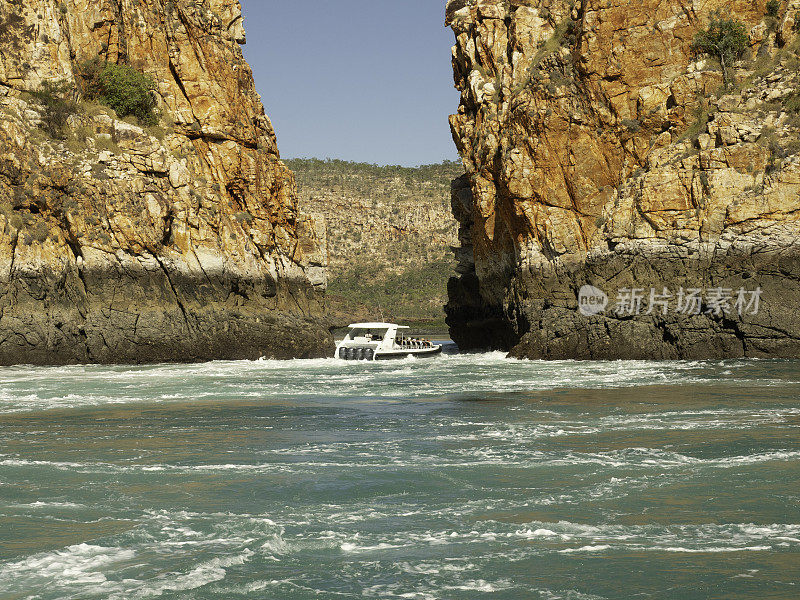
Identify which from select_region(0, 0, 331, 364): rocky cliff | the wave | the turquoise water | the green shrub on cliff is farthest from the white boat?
the turquoise water

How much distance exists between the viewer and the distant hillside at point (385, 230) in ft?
414

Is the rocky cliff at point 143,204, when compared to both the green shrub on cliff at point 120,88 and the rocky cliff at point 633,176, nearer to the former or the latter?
the green shrub on cliff at point 120,88

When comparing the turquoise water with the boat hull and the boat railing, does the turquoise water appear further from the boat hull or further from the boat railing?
the boat railing

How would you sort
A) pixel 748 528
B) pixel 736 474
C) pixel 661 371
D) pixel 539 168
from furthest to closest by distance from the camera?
pixel 539 168 < pixel 661 371 < pixel 736 474 < pixel 748 528

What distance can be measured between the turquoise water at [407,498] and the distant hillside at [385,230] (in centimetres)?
9802

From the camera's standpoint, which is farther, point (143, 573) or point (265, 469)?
point (265, 469)

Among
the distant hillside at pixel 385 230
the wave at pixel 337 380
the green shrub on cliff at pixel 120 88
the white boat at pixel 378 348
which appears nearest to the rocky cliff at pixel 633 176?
the wave at pixel 337 380

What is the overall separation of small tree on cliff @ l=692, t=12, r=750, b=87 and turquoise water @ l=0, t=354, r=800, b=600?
79.6ft

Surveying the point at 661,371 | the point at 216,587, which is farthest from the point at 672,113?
the point at 216,587

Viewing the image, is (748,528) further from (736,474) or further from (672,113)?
(672,113)

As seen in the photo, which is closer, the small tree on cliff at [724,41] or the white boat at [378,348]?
the small tree on cliff at [724,41]

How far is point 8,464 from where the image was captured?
15.2m

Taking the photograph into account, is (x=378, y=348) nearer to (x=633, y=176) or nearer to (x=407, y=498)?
(x=633, y=176)

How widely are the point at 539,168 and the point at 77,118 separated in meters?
25.2
